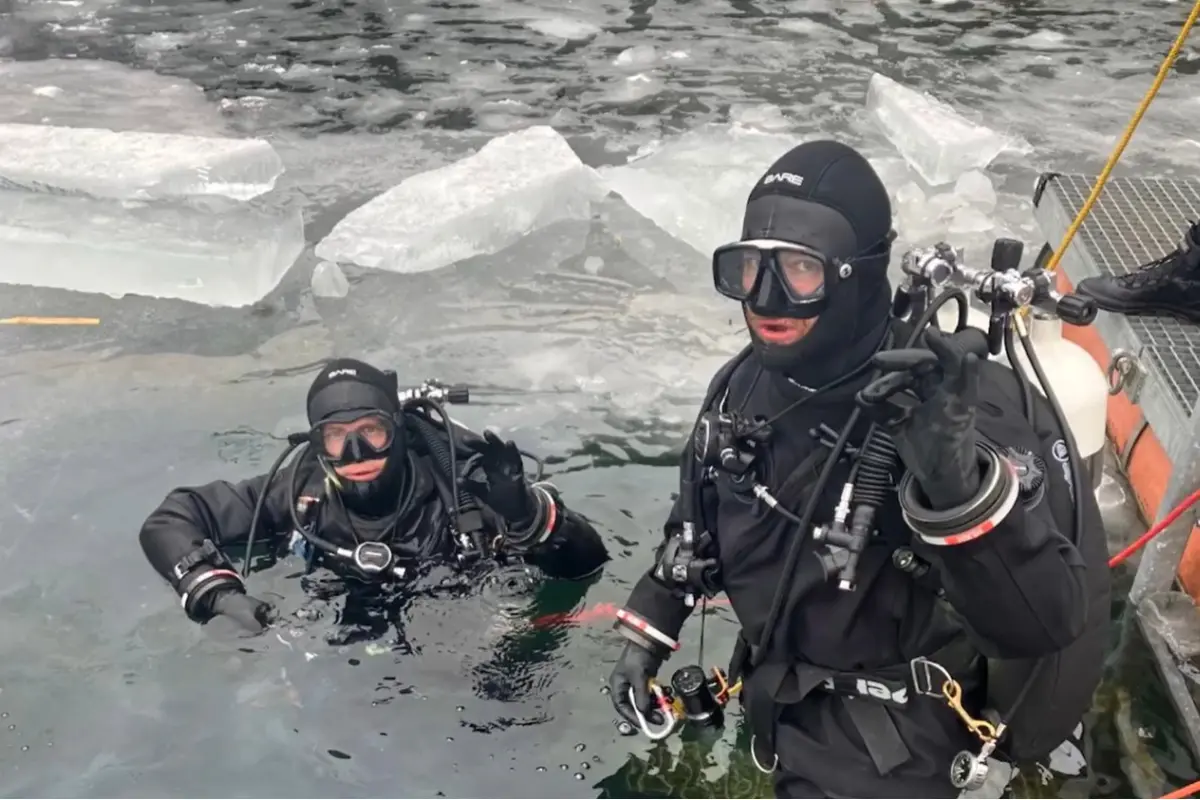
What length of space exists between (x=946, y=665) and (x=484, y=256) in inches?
164

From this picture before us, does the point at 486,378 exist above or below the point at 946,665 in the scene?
below

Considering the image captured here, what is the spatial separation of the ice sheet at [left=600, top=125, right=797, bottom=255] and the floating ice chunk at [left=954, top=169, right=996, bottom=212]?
108 centimetres

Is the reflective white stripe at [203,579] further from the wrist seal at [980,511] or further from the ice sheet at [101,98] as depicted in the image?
the ice sheet at [101,98]

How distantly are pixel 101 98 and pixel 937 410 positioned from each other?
26.3ft

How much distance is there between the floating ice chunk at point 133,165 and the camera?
19.6 feet

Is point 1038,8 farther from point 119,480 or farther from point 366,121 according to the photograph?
point 119,480

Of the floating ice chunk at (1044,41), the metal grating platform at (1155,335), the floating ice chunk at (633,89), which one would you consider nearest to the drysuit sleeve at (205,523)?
the metal grating platform at (1155,335)

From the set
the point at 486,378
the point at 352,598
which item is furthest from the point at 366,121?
the point at 352,598

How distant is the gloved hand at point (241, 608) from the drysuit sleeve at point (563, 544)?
2.96 ft

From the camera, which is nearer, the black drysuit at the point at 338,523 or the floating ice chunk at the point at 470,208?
the black drysuit at the point at 338,523

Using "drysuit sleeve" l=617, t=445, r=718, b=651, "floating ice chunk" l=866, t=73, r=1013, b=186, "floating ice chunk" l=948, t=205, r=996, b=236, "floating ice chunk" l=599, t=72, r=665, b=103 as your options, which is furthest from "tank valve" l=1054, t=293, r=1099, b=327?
"floating ice chunk" l=599, t=72, r=665, b=103

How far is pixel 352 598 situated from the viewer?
3.83 meters

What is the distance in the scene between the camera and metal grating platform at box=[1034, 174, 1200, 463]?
3.30 m

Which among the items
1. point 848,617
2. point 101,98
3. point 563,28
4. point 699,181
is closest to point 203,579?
point 848,617
